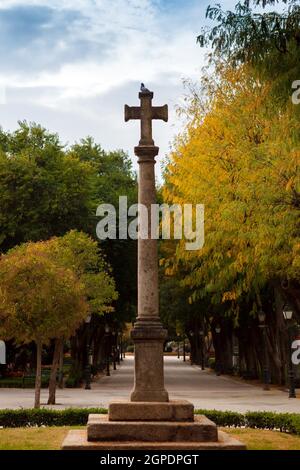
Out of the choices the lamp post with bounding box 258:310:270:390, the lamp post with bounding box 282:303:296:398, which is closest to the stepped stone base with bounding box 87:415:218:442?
the lamp post with bounding box 282:303:296:398

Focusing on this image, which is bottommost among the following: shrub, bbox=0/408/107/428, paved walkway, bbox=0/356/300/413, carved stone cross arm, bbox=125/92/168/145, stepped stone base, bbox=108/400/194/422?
paved walkway, bbox=0/356/300/413

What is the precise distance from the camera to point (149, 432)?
12.3 metres

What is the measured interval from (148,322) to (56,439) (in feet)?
10.5

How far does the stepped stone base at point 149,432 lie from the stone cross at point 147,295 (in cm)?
86

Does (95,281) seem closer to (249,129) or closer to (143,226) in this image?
(249,129)

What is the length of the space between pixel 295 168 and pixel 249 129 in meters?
5.02

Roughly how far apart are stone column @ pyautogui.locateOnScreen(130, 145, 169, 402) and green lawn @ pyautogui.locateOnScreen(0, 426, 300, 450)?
1911 mm

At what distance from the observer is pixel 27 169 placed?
127ft

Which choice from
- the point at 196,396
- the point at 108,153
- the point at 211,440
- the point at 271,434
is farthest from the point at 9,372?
the point at 211,440

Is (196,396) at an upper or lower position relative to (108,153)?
lower

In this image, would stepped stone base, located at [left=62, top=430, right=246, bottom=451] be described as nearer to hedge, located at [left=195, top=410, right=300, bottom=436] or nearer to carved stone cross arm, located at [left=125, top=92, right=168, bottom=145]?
hedge, located at [left=195, top=410, right=300, bottom=436]

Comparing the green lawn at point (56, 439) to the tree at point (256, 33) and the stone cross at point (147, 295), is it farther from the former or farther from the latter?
the tree at point (256, 33)

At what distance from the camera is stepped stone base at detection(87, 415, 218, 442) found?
12227 millimetres

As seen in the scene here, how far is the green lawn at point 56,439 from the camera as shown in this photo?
13.5 m
